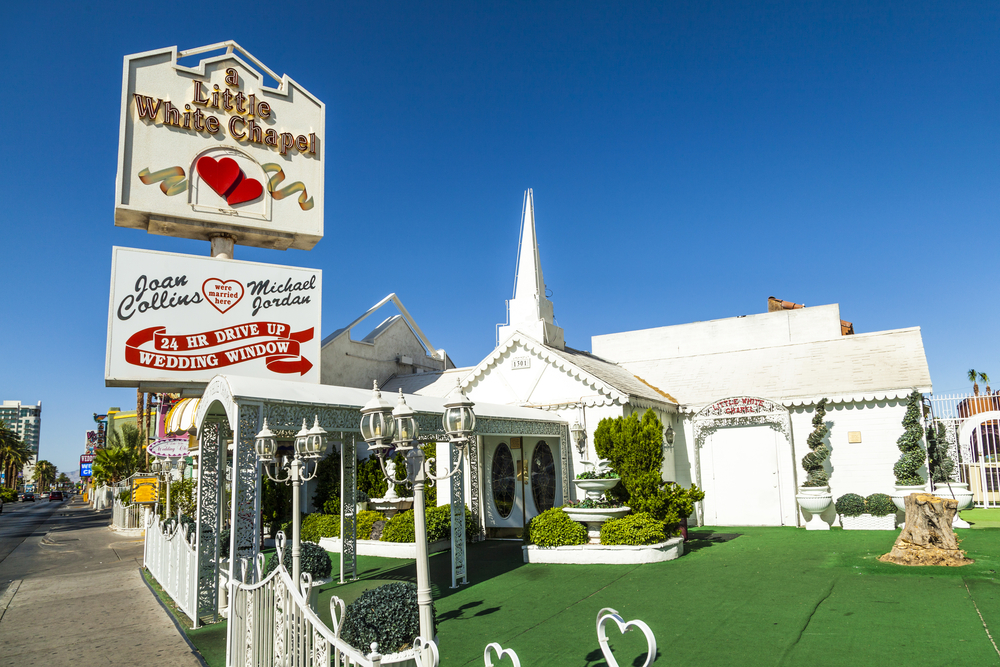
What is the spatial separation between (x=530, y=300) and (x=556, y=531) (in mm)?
9838

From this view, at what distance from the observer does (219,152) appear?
67.2 feet

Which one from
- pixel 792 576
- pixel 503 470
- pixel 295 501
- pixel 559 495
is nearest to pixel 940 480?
pixel 792 576

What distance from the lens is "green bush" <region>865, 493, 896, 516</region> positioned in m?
15.9

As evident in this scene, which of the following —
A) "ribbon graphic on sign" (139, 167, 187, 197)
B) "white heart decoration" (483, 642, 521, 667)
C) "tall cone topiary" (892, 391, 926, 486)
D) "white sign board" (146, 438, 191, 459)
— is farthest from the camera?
"ribbon graphic on sign" (139, 167, 187, 197)

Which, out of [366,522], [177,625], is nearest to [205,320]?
[366,522]

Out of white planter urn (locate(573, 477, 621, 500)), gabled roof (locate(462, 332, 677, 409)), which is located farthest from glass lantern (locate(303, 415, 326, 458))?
gabled roof (locate(462, 332, 677, 409))

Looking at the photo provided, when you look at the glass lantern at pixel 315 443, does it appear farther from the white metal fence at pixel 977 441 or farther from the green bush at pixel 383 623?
the white metal fence at pixel 977 441

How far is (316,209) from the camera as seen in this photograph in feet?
72.5

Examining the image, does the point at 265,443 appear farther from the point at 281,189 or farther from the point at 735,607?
the point at 281,189

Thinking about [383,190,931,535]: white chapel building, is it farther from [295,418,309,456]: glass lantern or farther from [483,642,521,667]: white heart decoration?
[483,642,521,667]: white heart decoration

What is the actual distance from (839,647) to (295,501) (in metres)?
6.88

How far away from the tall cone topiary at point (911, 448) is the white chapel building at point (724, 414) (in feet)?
1.11

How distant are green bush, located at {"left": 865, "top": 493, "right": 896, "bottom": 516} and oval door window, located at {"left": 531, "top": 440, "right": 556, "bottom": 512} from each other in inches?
316

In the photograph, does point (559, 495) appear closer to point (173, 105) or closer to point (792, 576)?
point (792, 576)
